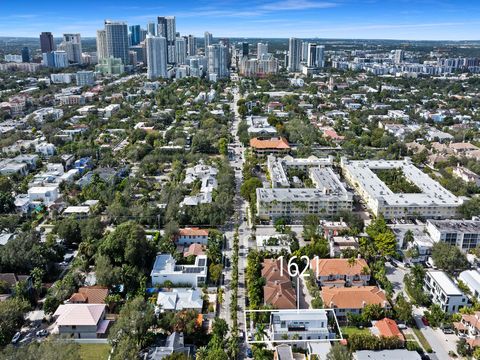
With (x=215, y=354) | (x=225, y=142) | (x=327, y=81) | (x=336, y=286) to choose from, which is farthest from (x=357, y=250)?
(x=327, y=81)

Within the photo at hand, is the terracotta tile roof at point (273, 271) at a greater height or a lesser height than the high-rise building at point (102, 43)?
lesser

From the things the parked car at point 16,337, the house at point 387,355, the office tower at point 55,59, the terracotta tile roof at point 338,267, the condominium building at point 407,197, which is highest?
the office tower at point 55,59

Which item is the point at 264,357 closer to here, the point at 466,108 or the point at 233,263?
the point at 233,263

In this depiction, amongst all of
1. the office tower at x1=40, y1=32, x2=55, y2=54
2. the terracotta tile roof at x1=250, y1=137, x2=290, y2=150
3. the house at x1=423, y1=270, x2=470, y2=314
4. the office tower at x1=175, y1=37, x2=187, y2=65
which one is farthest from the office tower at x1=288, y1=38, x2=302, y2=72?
the house at x1=423, y1=270, x2=470, y2=314

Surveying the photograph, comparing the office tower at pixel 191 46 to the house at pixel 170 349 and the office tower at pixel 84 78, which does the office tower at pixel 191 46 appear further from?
the house at pixel 170 349

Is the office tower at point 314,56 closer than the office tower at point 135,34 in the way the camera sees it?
Yes

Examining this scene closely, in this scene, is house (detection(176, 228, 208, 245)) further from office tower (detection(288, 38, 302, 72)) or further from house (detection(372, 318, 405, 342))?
office tower (detection(288, 38, 302, 72))

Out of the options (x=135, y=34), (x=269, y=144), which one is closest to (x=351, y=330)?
(x=269, y=144)

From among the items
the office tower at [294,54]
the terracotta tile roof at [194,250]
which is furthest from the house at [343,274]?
the office tower at [294,54]
